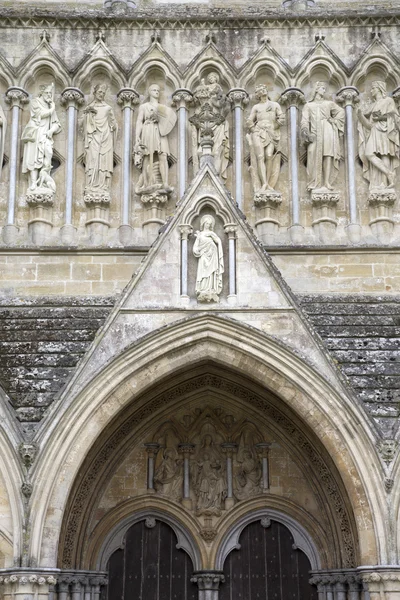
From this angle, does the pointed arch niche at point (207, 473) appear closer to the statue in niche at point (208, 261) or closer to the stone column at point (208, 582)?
the stone column at point (208, 582)

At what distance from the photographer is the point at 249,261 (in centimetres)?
1203

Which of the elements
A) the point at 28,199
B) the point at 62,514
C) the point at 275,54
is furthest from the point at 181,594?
the point at 275,54

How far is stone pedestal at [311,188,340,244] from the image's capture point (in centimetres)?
1378

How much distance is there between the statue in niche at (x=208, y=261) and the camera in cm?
1186

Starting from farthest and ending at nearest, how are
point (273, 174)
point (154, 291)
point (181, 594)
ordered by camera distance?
point (273, 174)
point (181, 594)
point (154, 291)

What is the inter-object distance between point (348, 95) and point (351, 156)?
3.13 feet

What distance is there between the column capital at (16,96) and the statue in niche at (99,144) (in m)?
0.92

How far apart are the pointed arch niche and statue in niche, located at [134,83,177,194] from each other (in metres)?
2.88

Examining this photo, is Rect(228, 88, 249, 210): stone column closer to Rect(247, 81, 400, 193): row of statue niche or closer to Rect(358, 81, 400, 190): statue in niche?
Rect(247, 81, 400, 193): row of statue niche

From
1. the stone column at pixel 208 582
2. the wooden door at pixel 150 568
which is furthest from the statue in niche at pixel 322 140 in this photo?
the stone column at pixel 208 582

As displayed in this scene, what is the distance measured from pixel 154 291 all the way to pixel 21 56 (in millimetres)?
4840

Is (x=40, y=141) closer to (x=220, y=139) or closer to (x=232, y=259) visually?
(x=220, y=139)

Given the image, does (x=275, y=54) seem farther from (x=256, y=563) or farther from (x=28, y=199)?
(x=256, y=563)

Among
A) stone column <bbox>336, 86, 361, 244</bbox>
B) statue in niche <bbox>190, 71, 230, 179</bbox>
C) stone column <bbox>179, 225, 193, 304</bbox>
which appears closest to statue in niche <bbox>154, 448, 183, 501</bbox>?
stone column <bbox>179, 225, 193, 304</bbox>
